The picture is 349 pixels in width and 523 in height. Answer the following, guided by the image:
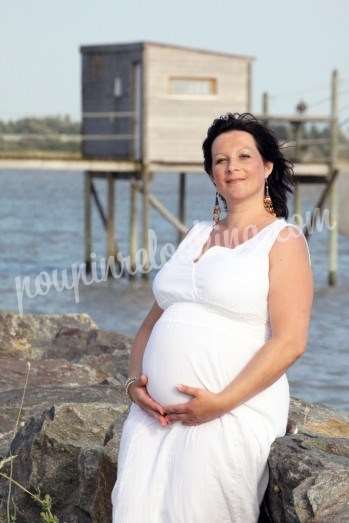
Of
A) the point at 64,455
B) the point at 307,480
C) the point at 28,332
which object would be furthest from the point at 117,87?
the point at 307,480

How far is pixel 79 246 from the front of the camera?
4238cm

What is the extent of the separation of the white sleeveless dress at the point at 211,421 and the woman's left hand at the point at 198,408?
3 centimetres

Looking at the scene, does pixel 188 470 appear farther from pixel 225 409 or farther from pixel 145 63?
pixel 145 63

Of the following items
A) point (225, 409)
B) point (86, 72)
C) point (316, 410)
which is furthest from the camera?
point (86, 72)

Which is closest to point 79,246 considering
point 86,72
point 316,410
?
point 86,72

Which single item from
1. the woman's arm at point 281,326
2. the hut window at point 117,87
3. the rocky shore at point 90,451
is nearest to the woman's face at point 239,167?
the woman's arm at point 281,326

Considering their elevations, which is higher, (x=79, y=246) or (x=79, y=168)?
(x=79, y=168)

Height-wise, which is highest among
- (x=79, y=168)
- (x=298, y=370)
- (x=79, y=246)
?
(x=79, y=168)

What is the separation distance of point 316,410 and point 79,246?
3647 cm

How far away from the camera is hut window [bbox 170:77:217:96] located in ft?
81.0

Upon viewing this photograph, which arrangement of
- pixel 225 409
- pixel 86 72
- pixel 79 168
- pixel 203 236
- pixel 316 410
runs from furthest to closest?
pixel 86 72, pixel 79 168, pixel 316 410, pixel 203 236, pixel 225 409

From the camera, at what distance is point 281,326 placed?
412cm

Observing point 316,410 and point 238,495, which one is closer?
point 238,495

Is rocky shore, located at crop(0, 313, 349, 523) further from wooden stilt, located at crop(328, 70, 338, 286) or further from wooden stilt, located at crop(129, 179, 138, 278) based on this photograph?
wooden stilt, located at crop(328, 70, 338, 286)
